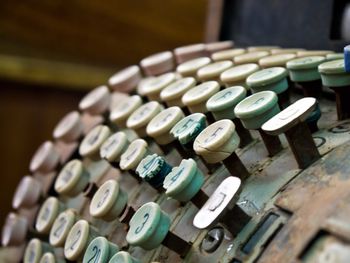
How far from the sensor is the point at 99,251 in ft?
2.81

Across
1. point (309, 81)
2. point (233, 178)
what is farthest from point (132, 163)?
point (309, 81)

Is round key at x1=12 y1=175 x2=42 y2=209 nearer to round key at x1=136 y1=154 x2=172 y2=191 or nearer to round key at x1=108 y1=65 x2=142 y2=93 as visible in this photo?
round key at x1=108 y1=65 x2=142 y2=93

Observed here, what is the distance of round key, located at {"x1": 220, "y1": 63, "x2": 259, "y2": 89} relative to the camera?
101cm

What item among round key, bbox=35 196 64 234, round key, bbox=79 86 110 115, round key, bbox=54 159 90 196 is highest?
round key, bbox=79 86 110 115

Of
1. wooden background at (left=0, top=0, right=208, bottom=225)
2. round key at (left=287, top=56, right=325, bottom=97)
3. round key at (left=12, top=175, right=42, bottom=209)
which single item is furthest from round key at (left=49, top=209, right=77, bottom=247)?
wooden background at (left=0, top=0, right=208, bottom=225)

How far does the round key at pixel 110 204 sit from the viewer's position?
924mm

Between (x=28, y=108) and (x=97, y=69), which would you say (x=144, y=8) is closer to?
(x=97, y=69)

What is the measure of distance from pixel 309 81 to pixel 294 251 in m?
0.37

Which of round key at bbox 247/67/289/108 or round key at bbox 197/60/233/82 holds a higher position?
round key at bbox 247/67/289/108

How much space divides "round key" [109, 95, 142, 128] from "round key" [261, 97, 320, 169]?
44 centimetres

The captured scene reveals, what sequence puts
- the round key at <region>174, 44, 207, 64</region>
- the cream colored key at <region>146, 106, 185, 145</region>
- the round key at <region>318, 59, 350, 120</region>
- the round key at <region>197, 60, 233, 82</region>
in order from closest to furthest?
the round key at <region>318, 59, 350, 120</region> < the cream colored key at <region>146, 106, 185, 145</region> < the round key at <region>197, 60, 233, 82</region> < the round key at <region>174, 44, 207, 64</region>

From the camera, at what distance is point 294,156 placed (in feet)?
2.69

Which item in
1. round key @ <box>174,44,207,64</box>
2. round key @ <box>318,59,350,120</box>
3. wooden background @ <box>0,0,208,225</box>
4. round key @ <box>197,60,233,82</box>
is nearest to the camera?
round key @ <box>318,59,350,120</box>

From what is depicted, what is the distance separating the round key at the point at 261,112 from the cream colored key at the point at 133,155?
0.19 meters
